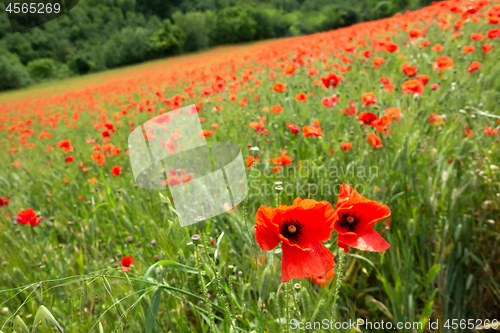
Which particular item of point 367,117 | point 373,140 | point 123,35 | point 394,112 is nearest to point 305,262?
point 373,140

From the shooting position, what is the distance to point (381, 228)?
117cm

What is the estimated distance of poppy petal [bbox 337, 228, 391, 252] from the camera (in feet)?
1.73

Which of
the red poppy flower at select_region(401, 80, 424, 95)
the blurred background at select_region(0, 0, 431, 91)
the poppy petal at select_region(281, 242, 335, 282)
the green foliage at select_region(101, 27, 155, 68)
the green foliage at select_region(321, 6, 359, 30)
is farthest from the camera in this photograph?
the green foliage at select_region(321, 6, 359, 30)

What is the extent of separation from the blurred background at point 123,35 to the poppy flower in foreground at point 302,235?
96.4ft

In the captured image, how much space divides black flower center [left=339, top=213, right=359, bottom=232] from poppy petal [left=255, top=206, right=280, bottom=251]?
19 centimetres

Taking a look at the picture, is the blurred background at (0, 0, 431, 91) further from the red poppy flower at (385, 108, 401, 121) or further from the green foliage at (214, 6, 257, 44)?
the red poppy flower at (385, 108, 401, 121)

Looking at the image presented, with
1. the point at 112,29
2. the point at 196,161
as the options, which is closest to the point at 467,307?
the point at 196,161

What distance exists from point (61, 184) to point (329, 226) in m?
2.50

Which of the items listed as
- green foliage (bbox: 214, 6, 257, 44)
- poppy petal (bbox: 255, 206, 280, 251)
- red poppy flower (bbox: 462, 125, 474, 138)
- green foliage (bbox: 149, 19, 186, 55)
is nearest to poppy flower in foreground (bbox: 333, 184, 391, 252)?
poppy petal (bbox: 255, 206, 280, 251)

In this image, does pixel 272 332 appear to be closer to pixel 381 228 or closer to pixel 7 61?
pixel 381 228

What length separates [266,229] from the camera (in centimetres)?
52

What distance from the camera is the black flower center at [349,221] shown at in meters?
0.62

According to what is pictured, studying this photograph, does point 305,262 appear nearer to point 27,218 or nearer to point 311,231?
point 311,231

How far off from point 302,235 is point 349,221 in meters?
0.13
